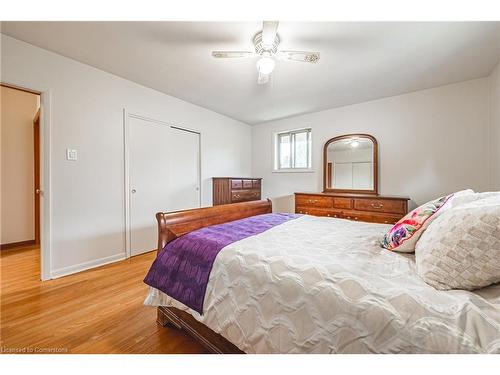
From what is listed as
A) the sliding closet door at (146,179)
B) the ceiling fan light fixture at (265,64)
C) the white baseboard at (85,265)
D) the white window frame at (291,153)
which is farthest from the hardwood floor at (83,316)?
the white window frame at (291,153)

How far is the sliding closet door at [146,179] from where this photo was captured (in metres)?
2.88

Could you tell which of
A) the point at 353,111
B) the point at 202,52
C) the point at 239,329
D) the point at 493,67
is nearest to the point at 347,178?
the point at 353,111

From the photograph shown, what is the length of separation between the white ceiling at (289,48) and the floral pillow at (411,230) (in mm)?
1542

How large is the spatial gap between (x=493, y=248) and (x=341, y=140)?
3271 millimetres

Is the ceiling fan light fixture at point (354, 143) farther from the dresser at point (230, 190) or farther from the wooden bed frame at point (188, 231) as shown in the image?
the wooden bed frame at point (188, 231)

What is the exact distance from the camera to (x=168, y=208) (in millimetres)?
3332

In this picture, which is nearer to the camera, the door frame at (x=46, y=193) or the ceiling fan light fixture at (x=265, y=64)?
the ceiling fan light fixture at (x=265, y=64)

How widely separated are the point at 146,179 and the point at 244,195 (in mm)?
1784

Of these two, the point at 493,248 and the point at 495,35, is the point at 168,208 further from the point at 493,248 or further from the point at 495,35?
the point at 495,35

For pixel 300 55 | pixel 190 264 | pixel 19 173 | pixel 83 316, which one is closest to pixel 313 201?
pixel 300 55

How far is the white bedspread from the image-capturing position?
65 centimetres

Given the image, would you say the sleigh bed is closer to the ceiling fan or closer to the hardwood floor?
the hardwood floor

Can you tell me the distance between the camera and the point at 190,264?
1.25 meters

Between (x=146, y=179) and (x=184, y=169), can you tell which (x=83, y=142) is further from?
(x=184, y=169)
